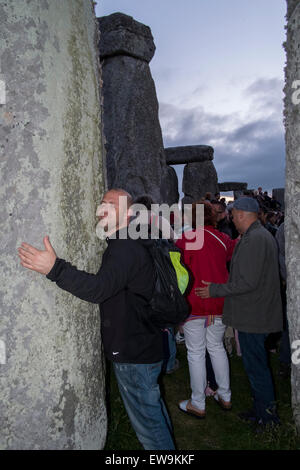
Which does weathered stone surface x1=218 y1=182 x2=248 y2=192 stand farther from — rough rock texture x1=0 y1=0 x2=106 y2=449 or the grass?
rough rock texture x1=0 y1=0 x2=106 y2=449

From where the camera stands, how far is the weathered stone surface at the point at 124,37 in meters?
6.02

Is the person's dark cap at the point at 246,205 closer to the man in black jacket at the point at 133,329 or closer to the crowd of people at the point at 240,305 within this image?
the crowd of people at the point at 240,305

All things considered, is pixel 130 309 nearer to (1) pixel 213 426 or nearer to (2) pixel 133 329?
(2) pixel 133 329

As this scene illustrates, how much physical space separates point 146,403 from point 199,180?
10807 millimetres

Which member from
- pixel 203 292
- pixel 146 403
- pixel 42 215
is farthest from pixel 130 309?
pixel 203 292

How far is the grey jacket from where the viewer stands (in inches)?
115

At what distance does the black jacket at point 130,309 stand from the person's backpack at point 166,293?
0.04 meters

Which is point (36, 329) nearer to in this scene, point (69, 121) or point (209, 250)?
point (69, 121)

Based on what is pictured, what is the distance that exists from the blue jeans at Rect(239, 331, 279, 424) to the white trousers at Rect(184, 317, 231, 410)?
0.99 ft

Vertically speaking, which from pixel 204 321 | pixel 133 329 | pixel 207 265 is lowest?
pixel 204 321

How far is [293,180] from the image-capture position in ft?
9.21

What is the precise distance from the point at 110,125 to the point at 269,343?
400 centimetres

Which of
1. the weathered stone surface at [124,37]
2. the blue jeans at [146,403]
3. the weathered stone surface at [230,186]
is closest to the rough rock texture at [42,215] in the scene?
the blue jeans at [146,403]

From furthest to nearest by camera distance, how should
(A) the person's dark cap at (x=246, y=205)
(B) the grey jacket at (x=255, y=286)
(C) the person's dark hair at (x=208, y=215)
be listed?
1. (C) the person's dark hair at (x=208, y=215)
2. (A) the person's dark cap at (x=246, y=205)
3. (B) the grey jacket at (x=255, y=286)
